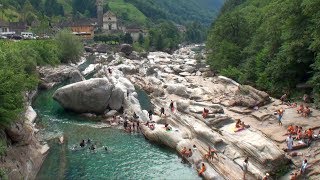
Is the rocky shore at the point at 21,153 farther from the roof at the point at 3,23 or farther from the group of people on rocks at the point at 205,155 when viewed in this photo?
the roof at the point at 3,23

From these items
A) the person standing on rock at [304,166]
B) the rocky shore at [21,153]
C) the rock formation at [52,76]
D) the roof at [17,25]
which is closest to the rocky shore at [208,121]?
the rocky shore at [21,153]

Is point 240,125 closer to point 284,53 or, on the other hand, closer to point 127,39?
point 284,53

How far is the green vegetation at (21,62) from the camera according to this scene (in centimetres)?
3381

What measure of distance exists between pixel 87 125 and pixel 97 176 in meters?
16.8

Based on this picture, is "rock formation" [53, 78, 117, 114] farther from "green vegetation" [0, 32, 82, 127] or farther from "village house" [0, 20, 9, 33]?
"village house" [0, 20, 9, 33]

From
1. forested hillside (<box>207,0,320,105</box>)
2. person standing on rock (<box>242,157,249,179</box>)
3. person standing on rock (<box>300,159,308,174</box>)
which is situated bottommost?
person standing on rock (<box>242,157,249,179</box>)

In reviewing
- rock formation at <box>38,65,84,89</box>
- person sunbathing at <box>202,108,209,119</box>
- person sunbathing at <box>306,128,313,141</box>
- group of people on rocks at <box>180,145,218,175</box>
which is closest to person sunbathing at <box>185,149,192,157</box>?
group of people on rocks at <box>180,145,218,175</box>

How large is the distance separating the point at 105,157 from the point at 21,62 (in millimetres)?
22676

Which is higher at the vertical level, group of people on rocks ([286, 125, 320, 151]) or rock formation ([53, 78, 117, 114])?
group of people on rocks ([286, 125, 320, 151])

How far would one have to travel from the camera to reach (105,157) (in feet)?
140

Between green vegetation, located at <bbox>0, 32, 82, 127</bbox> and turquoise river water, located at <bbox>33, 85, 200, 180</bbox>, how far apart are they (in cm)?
683

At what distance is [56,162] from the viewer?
40.6 meters

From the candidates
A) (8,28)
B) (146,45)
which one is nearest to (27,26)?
(8,28)

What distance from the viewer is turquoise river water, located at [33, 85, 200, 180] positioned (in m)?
38.4
